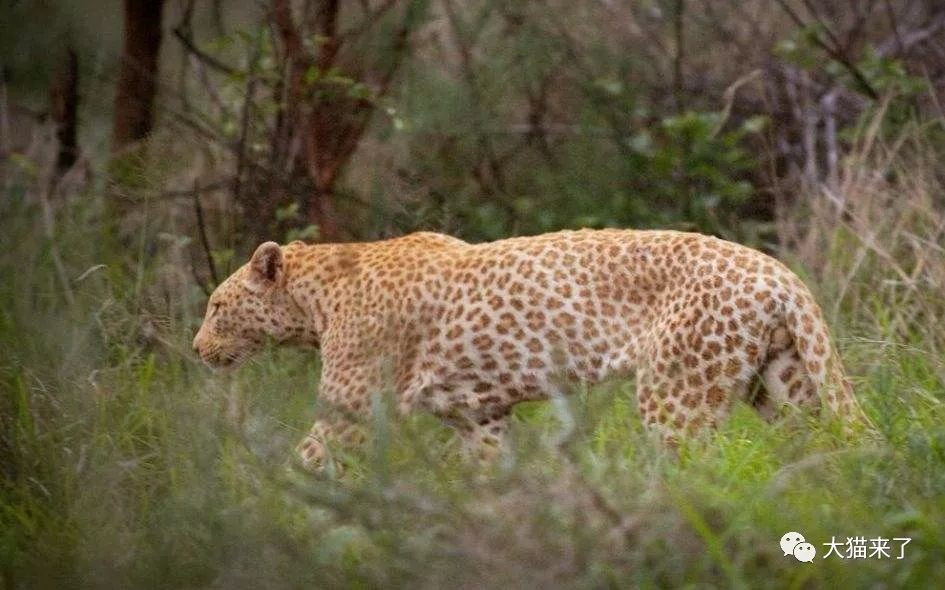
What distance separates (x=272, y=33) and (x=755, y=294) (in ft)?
11.3

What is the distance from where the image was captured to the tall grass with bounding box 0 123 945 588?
362 centimetres

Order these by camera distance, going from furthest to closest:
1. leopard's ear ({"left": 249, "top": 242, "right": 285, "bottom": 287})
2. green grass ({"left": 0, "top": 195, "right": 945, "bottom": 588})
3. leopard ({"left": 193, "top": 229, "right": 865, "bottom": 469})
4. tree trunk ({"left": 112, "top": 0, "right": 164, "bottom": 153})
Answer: tree trunk ({"left": 112, "top": 0, "right": 164, "bottom": 153}) < leopard's ear ({"left": 249, "top": 242, "right": 285, "bottom": 287}) < leopard ({"left": 193, "top": 229, "right": 865, "bottom": 469}) < green grass ({"left": 0, "top": 195, "right": 945, "bottom": 588})

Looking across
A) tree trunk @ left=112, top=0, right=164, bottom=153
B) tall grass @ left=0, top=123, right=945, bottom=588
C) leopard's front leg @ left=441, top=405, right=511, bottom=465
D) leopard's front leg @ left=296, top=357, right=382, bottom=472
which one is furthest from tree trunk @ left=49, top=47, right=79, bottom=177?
leopard's front leg @ left=441, top=405, right=511, bottom=465

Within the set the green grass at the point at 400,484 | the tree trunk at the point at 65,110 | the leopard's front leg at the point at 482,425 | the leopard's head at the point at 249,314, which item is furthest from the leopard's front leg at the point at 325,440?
the tree trunk at the point at 65,110

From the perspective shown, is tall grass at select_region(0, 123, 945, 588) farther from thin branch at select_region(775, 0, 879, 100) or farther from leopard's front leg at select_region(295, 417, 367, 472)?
thin branch at select_region(775, 0, 879, 100)

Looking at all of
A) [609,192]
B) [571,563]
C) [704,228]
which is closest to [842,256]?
Result: [704,228]

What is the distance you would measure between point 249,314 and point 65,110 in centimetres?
364

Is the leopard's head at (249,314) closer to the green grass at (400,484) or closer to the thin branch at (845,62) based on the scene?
the green grass at (400,484)

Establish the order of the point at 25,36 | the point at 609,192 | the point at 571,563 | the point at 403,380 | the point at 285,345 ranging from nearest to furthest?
the point at 571,563 < the point at 403,380 < the point at 285,345 < the point at 25,36 < the point at 609,192

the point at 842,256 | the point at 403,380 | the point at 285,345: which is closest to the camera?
the point at 403,380

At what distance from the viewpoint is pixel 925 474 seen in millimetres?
4477

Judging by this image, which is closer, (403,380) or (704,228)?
(403,380)

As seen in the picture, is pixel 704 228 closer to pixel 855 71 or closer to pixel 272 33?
pixel 855 71

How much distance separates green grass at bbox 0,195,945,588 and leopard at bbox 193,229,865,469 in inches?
5.5
